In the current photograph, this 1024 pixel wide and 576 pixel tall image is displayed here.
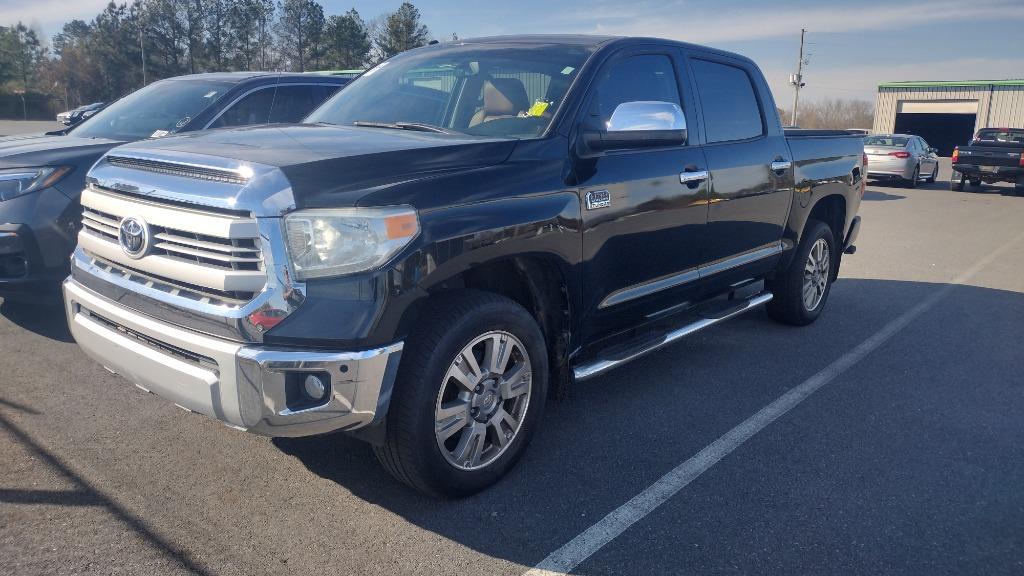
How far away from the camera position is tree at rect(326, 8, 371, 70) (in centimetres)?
5653

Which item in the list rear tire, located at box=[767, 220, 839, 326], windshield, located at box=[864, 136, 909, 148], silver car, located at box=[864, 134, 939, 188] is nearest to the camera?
rear tire, located at box=[767, 220, 839, 326]

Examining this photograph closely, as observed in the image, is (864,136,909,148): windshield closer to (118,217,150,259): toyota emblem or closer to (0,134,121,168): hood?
(0,134,121,168): hood

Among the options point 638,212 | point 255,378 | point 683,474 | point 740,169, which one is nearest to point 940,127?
point 740,169

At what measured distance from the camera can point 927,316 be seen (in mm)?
6695

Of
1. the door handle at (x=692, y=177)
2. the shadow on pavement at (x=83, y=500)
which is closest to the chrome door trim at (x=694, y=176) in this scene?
the door handle at (x=692, y=177)

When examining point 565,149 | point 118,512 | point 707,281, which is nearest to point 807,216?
point 707,281

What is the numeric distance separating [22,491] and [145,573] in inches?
36.8

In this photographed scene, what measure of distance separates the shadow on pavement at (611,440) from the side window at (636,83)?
1.60 m

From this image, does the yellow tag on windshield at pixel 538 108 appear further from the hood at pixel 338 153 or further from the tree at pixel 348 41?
the tree at pixel 348 41

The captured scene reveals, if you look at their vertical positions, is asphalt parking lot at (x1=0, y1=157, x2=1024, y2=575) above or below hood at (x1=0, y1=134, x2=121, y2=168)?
below

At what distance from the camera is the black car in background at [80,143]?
479cm

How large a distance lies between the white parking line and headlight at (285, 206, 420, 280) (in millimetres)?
1277

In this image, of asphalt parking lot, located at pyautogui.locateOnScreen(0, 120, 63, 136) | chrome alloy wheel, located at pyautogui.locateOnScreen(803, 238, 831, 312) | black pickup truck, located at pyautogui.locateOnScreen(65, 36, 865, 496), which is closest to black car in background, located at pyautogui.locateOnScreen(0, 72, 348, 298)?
black pickup truck, located at pyautogui.locateOnScreen(65, 36, 865, 496)

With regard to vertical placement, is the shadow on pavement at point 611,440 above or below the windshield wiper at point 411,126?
below
